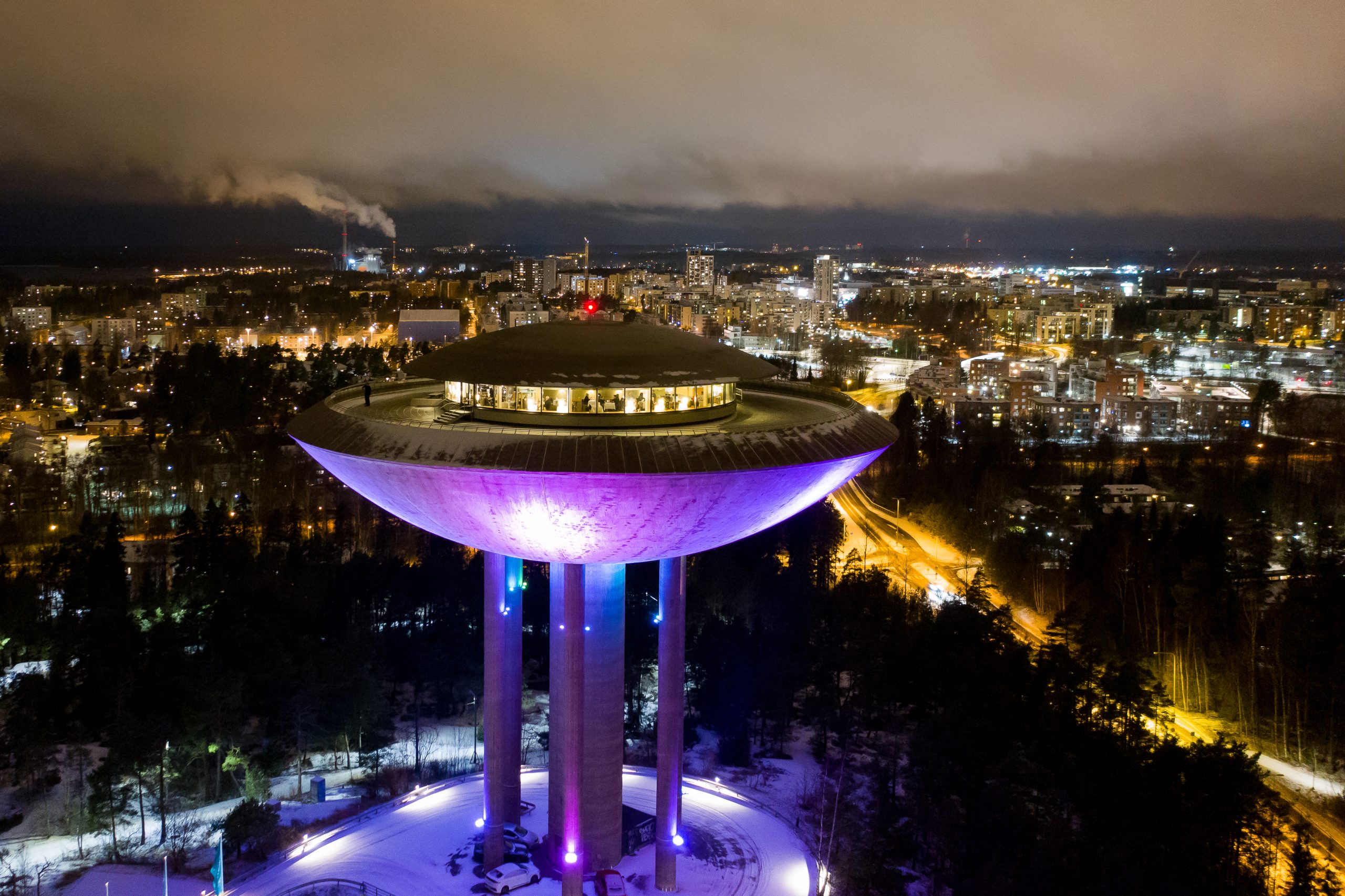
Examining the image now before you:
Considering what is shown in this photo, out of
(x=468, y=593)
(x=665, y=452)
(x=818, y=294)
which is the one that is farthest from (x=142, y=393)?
(x=818, y=294)

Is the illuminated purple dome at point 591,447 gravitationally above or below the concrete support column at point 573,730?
above

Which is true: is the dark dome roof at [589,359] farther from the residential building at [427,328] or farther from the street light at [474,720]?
the residential building at [427,328]

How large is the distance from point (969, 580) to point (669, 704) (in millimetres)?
23058

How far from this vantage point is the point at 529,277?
176500mm

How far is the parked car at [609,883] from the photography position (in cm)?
1530

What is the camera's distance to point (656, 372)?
14.0 meters

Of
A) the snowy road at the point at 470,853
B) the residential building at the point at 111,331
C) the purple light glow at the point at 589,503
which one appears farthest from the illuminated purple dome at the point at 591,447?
the residential building at the point at 111,331

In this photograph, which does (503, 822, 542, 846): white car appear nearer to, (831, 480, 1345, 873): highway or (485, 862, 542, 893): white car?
(485, 862, 542, 893): white car

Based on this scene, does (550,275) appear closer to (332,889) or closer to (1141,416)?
(1141,416)

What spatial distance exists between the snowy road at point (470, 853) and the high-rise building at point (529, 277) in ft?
449

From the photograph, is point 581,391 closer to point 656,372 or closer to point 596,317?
point 656,372

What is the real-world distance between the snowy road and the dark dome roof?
7.71 meters

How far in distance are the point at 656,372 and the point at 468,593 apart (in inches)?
646

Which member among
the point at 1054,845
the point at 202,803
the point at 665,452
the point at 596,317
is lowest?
the point at 202,803
